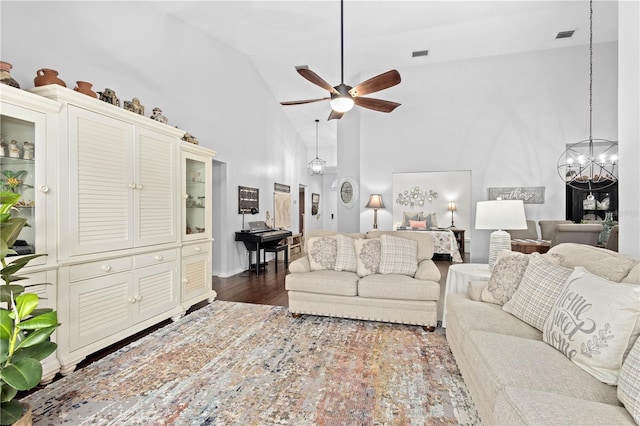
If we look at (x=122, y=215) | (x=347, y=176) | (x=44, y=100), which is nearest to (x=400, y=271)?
(x=122, y=215)

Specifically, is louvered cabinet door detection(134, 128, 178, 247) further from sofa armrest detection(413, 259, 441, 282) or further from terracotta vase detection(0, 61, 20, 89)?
sofa armrest detection(413, 259, 441, 282)

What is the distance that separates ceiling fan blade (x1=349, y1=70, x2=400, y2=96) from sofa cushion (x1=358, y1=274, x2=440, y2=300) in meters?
1.96

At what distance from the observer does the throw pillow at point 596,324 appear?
1.23 m

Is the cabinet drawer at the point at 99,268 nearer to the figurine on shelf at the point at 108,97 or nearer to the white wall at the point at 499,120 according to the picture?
the figurine on shelf at the point at 108,97

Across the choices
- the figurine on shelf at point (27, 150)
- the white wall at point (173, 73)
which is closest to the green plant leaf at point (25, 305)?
the figurine on shelf at point (27, 150)

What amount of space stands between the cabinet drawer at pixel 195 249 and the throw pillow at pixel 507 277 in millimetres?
2941

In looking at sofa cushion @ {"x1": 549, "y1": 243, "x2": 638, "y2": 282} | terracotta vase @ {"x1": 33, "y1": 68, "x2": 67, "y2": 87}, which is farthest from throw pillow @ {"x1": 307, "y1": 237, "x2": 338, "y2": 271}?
terracotta vase @ {"x1": 33, "y1": 68, "x2": 67, "y2": 87}

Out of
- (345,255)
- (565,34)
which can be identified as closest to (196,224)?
(345,255)

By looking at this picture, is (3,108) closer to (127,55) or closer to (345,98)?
(127,55)

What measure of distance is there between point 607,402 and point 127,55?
457cm

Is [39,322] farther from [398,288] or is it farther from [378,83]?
[378,83]

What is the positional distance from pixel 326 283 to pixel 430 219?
4438 mm

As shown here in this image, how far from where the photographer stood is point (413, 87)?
664 cm

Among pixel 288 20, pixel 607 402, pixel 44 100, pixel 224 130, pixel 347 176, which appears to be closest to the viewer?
pixel 607 402
